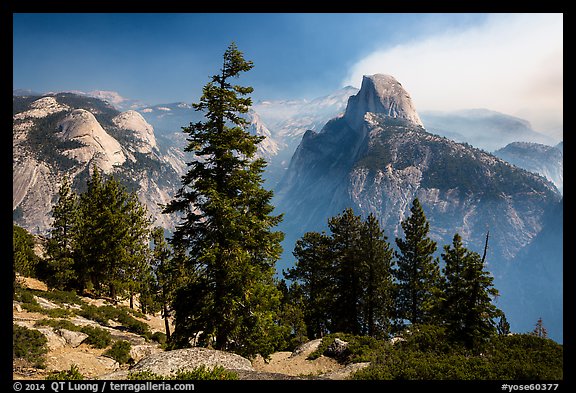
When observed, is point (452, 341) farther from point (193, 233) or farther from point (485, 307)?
point (193, 233)

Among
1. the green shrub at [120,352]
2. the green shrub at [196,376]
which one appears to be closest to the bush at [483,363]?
the green shrub at [196,376]

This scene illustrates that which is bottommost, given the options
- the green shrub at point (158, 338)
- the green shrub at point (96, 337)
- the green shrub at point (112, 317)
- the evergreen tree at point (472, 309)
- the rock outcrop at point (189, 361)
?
the green shrub at point (158, 338)

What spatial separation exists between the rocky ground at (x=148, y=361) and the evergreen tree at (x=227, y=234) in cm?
150

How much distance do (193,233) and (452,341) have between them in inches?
543

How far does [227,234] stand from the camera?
12602 mm

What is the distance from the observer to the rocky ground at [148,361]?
33.7ft

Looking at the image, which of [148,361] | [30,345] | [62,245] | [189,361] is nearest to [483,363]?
[189,361]

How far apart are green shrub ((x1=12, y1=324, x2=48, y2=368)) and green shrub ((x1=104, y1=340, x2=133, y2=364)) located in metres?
3.53

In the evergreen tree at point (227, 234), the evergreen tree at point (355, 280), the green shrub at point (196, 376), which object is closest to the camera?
the green shrub at point (196, 376)

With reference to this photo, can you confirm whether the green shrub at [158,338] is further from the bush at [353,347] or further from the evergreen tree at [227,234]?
the evergreen tree at [227,234]

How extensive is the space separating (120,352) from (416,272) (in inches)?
1130

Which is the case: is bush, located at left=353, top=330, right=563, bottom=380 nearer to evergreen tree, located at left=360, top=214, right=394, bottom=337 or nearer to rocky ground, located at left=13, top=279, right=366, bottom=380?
rocky ground, located at left=13, top=279, right=366, bottom=380
